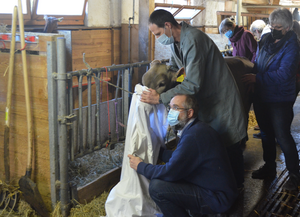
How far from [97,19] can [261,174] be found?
428cm

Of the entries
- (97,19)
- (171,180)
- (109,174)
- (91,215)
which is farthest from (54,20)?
(171,180)

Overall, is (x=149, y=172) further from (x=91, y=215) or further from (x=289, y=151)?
(x=289, y=151)

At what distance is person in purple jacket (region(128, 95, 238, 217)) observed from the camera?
1877mm

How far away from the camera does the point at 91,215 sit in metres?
2.33

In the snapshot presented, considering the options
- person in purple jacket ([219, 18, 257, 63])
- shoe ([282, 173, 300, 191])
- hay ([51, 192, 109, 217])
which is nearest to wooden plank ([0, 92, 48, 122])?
hay ([51, 192, 109, 217])

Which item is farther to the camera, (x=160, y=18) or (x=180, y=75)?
(x=180, y=75)

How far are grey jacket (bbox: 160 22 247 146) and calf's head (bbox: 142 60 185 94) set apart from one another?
140mm

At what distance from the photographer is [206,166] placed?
190cm

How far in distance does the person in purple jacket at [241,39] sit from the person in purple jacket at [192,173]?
2.02 meters

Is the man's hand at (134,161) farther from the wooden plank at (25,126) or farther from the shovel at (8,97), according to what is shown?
the shovel at (8,97)

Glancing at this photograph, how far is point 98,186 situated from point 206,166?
1010 mm

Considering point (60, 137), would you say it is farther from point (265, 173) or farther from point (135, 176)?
point (265, 173)

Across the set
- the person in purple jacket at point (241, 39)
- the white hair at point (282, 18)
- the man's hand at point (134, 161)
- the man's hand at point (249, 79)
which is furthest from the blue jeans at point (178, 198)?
the person in purple jacket at point (241, 39)

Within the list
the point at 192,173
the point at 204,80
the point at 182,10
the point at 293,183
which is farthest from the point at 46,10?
the point at 293,183
